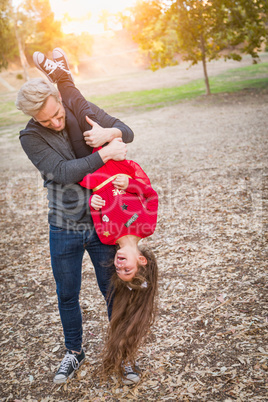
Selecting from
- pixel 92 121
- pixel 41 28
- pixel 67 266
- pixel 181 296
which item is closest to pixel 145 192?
pixel 92 121

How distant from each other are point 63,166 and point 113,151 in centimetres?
35

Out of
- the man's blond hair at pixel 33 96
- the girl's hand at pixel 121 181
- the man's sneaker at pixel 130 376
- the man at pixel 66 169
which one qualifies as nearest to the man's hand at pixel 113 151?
the man at pixel 66 169

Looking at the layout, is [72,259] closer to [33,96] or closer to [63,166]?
[63,166]

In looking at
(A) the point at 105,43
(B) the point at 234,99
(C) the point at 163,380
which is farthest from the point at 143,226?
(A) the point at 105,43

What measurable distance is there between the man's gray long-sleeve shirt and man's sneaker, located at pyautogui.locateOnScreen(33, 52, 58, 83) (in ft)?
1.00

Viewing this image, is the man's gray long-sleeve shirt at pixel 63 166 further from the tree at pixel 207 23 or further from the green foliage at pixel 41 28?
the green foliage at pixel 41 28

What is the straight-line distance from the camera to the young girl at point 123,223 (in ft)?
8.29

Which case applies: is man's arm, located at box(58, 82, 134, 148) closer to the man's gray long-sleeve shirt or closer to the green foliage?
the man's gray long-sleeve shirt

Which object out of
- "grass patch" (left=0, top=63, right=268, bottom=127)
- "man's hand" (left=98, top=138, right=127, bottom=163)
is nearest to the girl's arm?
"man's hand" (left=98, top=138, right=127, bottom=163)

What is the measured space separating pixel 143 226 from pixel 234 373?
4.80 feet

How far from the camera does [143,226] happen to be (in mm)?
2619

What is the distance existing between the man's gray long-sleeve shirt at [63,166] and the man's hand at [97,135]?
77 millimetres

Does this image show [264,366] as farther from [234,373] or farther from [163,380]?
[163,380]

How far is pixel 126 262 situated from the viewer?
8.41 ft
